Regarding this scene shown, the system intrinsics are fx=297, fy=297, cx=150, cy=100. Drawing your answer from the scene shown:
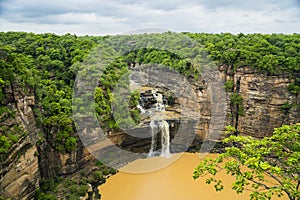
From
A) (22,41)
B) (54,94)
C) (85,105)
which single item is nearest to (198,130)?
(85,105)

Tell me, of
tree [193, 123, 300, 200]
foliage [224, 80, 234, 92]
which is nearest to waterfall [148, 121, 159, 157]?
foliage [224, 80, 234, 92]

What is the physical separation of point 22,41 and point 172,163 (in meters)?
9.97

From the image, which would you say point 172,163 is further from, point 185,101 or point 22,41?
point 22,41

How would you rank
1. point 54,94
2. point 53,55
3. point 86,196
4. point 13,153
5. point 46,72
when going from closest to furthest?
point 13,153, point 86,196, point 54,94, point 46,72, point 53,55

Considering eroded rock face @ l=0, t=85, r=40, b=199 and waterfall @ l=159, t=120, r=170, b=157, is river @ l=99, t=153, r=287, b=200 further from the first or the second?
eroded rock face @ l=0, t=85, r=40, b=199

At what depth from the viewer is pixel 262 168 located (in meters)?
4.71

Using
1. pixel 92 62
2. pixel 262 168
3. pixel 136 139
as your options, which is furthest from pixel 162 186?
pixel 262 168

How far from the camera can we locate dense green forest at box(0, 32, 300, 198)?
9992 millimetres

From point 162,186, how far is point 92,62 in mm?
6641

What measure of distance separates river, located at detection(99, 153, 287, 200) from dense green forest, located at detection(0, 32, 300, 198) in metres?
2.09

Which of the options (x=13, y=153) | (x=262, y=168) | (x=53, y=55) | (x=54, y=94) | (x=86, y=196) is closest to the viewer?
(x=262, y=168)

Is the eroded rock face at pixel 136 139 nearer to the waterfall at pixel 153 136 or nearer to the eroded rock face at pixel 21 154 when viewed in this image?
the eroded rock face at pixel 21 154

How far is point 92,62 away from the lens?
559 inches

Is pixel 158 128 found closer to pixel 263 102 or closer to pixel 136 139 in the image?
pixel 136 139
